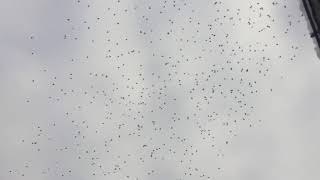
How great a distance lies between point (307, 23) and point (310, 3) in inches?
51.1

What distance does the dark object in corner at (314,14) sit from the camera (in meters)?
24.2

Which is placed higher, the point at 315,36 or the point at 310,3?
the point at 310,3

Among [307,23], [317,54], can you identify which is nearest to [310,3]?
[307,23]

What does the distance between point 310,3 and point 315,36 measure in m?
1.91

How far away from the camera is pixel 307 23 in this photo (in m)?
24.1

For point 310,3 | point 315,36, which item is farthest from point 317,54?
point 310,3

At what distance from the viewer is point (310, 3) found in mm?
24562

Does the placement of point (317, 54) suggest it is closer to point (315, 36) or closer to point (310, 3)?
point (315, 36)

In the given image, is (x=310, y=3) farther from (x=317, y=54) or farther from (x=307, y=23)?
(x=317, y=54)

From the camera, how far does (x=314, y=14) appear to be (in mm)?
24469

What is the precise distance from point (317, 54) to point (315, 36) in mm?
1014

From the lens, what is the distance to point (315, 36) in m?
24.2

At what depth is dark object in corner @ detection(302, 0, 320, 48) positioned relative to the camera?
953 inches

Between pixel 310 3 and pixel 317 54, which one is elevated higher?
pixel 310 3
